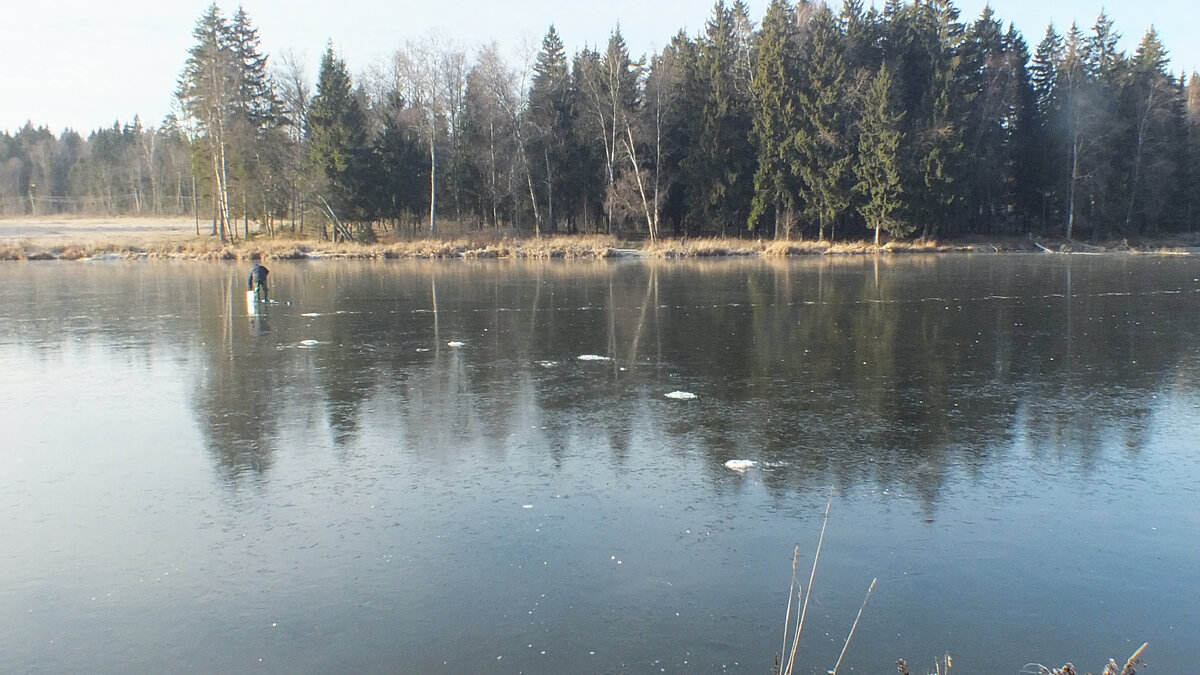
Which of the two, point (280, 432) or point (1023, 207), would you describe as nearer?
point (280, 432)

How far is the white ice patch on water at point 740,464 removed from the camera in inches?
305

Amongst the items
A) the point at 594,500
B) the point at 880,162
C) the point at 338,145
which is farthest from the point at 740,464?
the point at 338,145

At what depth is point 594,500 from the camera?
22.8 feet

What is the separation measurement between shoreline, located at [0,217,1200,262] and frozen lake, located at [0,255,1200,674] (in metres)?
31.3

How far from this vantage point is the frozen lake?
480 centimetres

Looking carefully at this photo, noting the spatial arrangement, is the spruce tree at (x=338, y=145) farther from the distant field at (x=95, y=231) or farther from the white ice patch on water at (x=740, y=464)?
the white ice patch on water at (x=740, y=464)

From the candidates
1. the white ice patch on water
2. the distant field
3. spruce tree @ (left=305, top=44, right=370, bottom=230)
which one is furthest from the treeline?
the white ice patch on water

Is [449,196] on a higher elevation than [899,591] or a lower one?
higher

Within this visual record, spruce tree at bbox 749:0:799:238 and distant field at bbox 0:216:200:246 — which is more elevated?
spruce tree at bbox 749:0:799:238

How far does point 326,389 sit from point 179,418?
1966 mm

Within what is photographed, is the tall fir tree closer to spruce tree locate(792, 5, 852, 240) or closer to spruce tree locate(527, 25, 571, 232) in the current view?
spruce tree locate(792, 5, 852, 240)

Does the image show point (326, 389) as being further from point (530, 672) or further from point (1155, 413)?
point (1155, 413)

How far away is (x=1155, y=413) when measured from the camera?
9.70 m

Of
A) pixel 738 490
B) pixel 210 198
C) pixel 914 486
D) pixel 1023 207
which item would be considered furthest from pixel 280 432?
pixel 1023 207
